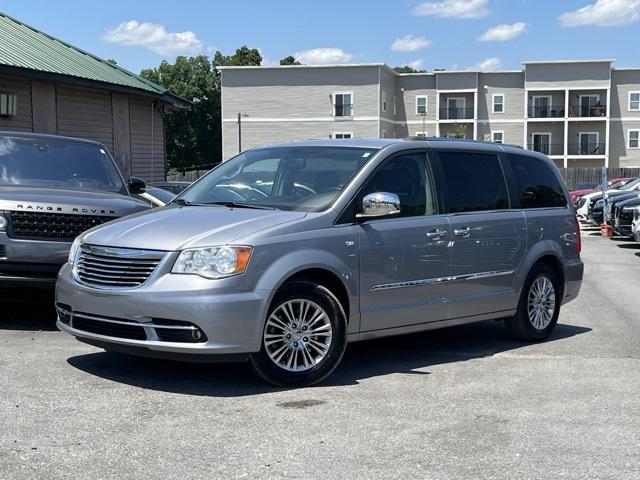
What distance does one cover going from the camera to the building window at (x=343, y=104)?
186 ft

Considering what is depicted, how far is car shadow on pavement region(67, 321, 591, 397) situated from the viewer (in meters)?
5.96

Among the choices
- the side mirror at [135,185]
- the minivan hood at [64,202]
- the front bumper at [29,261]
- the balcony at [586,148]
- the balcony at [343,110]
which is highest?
the balcony at [343,110]

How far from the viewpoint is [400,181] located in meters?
6.84

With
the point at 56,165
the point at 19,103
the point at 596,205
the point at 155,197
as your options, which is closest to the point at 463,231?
the point at 56,165

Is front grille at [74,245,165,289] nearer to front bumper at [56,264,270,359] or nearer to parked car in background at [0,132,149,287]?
front bumper at [56,264,270,359]

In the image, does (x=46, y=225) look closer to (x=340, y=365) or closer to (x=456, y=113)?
(x=340, y=365)

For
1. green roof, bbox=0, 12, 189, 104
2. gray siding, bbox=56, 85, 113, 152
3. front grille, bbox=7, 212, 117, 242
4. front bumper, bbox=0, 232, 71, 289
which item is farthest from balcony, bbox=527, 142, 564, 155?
front bumper, bbox=0, 232, 71, 289

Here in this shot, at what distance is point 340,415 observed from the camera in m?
5.31

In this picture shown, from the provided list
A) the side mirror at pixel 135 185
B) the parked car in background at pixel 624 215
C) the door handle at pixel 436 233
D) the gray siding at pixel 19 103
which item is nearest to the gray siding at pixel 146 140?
the gray siding at pixel 19 103

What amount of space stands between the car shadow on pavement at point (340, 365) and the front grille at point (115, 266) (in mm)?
760

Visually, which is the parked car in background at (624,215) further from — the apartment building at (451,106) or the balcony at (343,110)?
the balcony at (343,110)

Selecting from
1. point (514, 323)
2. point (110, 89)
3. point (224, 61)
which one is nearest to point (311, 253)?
point (514, 323)

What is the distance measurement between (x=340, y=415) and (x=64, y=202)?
12.9ft

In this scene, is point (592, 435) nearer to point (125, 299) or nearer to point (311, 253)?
point (311, 253)
